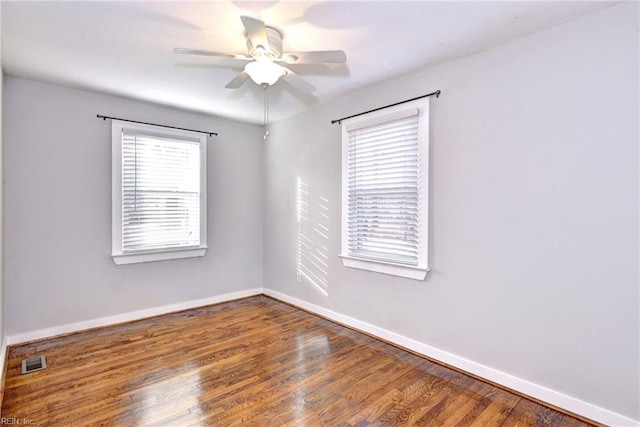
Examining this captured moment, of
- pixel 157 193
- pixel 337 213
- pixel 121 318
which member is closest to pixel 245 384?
pixel 337 213

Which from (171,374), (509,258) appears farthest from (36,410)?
(509,258)

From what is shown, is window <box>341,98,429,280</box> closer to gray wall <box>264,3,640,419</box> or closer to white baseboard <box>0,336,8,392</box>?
gray wall <box>264,3,640,419</box>

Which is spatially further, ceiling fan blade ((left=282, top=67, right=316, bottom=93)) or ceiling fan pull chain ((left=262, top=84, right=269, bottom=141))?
ceiling fan pull chain ((left=262, top=84, right=269, bottom=141))

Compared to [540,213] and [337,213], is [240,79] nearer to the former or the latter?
[337,213]

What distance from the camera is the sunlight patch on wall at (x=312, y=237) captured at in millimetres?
3841

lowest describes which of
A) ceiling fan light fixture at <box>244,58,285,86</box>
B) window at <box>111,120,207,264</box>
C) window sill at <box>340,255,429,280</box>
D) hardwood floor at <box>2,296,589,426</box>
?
hardwood floor at <box>2,296,589,426</box>

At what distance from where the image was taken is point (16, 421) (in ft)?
6.39

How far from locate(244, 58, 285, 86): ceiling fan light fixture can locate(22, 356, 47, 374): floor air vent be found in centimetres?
279

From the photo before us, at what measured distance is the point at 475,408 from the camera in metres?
2.12

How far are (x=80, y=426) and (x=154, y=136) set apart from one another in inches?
112

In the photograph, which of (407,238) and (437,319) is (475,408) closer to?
(437,319)

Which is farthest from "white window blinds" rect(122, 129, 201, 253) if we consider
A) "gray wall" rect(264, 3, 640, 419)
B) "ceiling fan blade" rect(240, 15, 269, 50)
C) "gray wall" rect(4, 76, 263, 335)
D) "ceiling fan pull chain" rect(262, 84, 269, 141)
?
"gray wall" rect(264, 3, 640, 419)

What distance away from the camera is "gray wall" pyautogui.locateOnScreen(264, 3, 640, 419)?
1.91m

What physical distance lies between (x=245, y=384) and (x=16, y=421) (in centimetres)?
133
